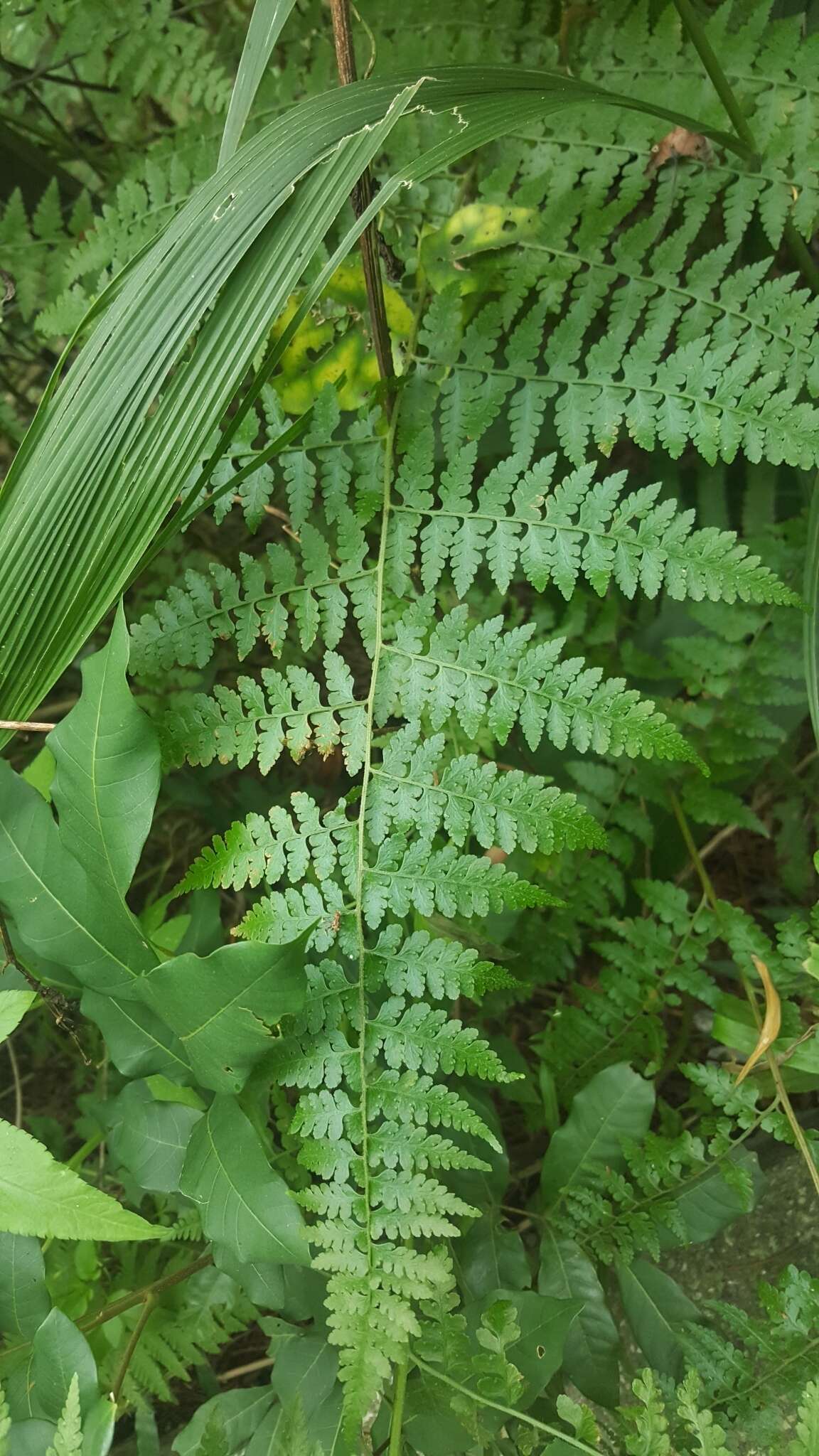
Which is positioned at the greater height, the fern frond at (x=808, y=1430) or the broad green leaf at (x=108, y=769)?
the broad green leaf at (x=108, y=769)

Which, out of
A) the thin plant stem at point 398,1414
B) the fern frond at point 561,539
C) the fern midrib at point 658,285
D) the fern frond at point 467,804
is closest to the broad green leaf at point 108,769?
the fern frond at point 467,804

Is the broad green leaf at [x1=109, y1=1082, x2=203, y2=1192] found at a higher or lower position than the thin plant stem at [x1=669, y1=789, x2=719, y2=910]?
lower

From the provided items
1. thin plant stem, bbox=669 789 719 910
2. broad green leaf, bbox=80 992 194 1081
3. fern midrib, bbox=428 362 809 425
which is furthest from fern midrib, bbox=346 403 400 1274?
thin plant stem, bbox=669 789 719 910

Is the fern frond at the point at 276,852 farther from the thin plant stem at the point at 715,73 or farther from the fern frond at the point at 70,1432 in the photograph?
the thin plant stem at the point at 715,73

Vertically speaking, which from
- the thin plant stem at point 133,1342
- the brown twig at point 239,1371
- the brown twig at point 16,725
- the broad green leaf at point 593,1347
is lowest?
the brown twig at point 239,1371

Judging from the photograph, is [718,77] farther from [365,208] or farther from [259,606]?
[259,606]

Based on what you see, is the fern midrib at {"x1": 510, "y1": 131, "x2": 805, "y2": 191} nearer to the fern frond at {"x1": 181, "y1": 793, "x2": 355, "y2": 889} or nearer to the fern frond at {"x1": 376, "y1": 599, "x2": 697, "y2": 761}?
the fern frond at {"x1": 376, "y1": 599, "x2": 697, "y2": 761}

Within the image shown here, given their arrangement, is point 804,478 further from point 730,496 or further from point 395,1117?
point 395,1117
